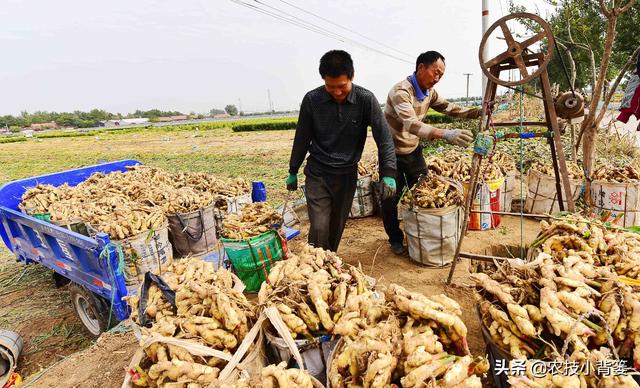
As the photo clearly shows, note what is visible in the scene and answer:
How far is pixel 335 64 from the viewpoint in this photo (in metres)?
3.18

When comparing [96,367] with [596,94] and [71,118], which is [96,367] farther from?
[71,118]

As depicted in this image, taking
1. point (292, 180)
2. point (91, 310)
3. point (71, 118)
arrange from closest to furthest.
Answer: point (292, 180)
point (91, 310)
point (71, 118)

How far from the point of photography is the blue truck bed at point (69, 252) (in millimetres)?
3443

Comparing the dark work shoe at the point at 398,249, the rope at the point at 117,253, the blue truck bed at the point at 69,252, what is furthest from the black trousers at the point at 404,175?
the blue truck bed at the point at 69,252

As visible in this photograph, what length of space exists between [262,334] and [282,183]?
948cm

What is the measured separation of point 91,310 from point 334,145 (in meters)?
3.39

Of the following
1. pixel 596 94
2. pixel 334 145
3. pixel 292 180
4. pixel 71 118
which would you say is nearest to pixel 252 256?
pixel 292 180

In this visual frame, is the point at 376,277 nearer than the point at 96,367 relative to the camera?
No

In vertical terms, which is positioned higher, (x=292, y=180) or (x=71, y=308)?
(x=292, y=180)

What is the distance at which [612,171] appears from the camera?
4832 mm

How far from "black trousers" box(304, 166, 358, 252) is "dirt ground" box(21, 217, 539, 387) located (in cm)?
61

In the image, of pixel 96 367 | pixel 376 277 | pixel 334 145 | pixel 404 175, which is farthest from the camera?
pixel 404 175

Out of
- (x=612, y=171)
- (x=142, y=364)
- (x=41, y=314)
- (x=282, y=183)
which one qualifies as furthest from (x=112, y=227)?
(x=282, y=183)

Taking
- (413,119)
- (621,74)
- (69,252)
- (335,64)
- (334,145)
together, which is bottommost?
(69,252)
